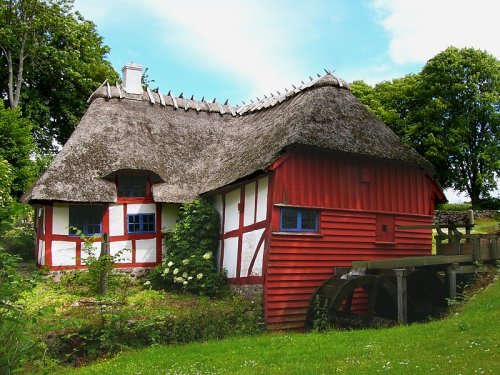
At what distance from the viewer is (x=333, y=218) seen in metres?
15.2

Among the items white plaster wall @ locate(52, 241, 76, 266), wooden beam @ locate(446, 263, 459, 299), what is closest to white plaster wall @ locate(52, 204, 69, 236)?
white plaster wall @ locate(52, 241, 76, 266)

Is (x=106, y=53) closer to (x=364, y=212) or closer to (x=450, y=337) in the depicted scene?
(x=364, y=212)

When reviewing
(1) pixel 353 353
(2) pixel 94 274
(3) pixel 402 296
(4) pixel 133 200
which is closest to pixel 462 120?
(4) pixel 133 200

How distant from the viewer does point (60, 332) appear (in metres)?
12.1

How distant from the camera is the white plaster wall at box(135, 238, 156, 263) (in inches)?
723

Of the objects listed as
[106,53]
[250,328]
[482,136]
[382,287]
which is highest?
[106,53]

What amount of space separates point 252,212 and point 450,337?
731 centimetres

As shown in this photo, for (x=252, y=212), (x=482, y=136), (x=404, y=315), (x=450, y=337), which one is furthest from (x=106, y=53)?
(x=450, y=337)

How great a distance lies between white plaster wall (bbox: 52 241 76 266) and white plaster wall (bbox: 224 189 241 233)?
5.22 m

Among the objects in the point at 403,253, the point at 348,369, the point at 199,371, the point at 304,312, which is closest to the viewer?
the point at 348,369

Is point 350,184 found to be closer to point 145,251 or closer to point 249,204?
point 249,204

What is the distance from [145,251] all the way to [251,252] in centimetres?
497

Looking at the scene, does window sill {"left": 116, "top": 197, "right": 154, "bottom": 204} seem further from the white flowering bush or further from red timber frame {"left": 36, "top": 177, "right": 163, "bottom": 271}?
the white flowering bush

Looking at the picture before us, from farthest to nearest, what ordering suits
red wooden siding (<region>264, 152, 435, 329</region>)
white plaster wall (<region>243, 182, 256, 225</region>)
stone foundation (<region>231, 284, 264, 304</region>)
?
white plaster wall (<region>243, 182, 256, 225</region>)
stone foundation (<region>231, 284, 264, 304</region>)
red wooden siding (<region>264, 152, 435, 329</region>)
